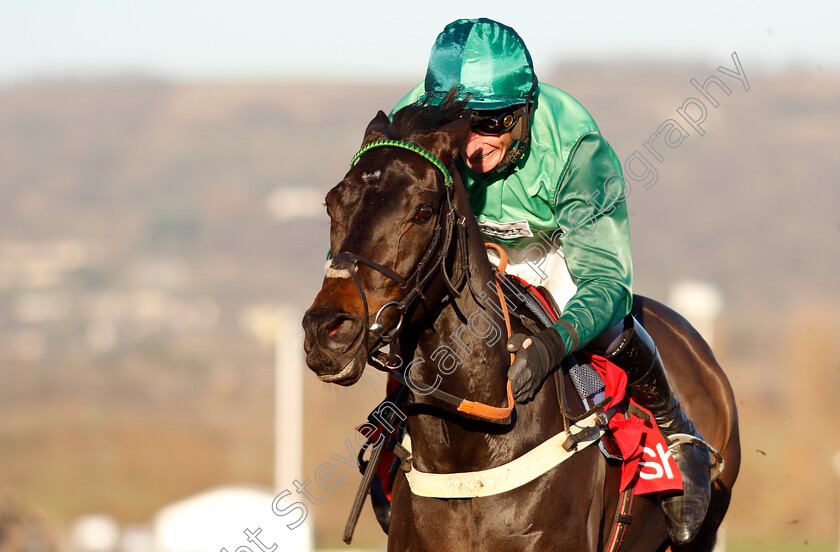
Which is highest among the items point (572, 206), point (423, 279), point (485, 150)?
point (485, 150)

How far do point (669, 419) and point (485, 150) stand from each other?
1.48 m

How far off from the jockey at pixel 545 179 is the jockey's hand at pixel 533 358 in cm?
3

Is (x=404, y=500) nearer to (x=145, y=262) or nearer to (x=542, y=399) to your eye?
(x=542, y=399)

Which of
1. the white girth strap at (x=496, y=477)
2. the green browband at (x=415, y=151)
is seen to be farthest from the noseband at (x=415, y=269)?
the white girth strap at (x=496, y=477)

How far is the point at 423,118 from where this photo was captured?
372cm

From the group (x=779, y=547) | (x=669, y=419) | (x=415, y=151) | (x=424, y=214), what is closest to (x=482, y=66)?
(x=415, y=151)

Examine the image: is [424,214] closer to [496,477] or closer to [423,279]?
[423,279]

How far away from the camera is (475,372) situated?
3.75 m

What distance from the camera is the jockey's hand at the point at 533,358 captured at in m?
3.67

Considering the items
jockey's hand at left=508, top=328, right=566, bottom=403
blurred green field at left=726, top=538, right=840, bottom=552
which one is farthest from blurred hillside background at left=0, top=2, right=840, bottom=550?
jockey's hand at left=508, top=328, right=566, bottom=403

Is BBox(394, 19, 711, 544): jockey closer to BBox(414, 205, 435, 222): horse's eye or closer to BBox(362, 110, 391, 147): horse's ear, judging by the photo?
BBox(362, 110, 391, 147): horse's ear

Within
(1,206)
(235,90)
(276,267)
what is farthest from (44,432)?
(235,90)

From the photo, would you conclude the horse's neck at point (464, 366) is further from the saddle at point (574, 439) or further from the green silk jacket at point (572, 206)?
the green silk jacket at point (572, 206)

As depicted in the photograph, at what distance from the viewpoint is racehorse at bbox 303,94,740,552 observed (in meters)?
3.31
